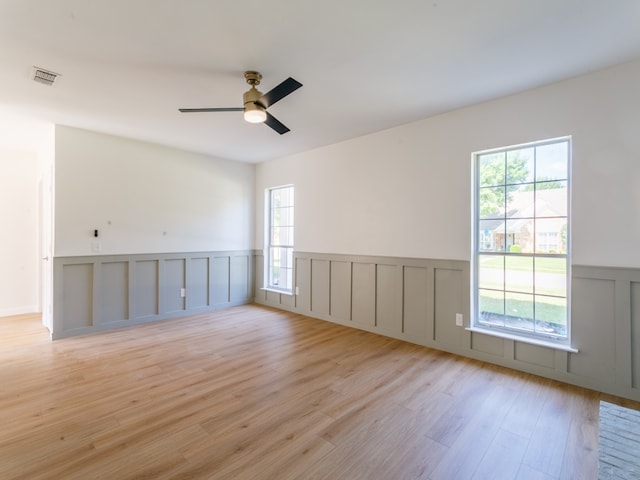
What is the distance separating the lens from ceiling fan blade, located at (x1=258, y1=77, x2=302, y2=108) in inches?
87.4

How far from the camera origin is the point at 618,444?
5.80 feet

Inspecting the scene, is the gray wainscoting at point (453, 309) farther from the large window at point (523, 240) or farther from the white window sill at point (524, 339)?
the large window at point (523, 240)

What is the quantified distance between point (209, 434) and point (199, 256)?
3.66 meters

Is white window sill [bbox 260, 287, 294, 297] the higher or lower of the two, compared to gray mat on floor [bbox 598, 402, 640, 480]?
higher

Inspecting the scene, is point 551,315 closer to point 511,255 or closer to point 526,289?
point 526,289

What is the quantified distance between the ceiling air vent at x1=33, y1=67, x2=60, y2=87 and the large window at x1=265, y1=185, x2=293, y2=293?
335 cm

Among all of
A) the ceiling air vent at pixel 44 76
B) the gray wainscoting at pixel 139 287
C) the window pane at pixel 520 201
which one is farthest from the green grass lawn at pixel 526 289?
the ceiling air vent at pixel 44 76

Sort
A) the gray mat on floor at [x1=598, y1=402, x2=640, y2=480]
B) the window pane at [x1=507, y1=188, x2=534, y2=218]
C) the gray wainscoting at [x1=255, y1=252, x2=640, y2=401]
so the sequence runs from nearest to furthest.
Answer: the gray mat on floor at [x1=598, y1=402, x2=640, y2=480], the gray wainscoting at [x1=255, y1=252, x2=640, y2=401], the window pane at [x1=507, y1=188, x2=534, y2=218]

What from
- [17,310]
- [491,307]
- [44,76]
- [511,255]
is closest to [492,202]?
[511,255]

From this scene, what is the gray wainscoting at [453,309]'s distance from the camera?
8.30ft

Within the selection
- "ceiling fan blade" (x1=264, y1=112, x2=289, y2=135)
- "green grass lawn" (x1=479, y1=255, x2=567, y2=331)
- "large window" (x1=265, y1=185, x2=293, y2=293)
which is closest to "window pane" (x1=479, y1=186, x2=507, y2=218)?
"green grass lawn" (x1=479, y1=255, x2=567, y2=331)

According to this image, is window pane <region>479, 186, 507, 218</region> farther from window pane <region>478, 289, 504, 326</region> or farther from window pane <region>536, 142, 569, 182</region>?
window pane <region>478, 289, 504, 326</region>

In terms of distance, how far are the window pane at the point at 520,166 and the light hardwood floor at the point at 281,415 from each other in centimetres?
193

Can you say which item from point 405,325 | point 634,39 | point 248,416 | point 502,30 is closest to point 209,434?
point 248,416
